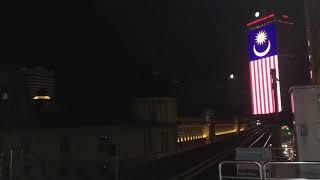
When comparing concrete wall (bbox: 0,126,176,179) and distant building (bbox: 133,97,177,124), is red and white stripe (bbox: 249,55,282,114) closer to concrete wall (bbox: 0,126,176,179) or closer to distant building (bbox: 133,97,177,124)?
distant building (bbox: 133,97,177,124)

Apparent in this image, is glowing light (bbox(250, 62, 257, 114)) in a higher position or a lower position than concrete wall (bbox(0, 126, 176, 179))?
higher

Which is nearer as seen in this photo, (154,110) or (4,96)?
(4,96)

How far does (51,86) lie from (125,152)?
23.3 m

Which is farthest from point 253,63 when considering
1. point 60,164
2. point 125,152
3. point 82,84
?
point 60,164

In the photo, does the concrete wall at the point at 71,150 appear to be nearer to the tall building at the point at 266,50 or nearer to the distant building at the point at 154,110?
the distant building at the point at 154,110

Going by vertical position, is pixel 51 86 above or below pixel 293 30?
below

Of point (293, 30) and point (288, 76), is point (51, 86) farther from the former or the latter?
point (293, 30)

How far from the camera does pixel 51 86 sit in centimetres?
6825

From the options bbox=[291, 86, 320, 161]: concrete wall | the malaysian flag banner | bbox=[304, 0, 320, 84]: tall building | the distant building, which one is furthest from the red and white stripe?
bbox=[291, 86, 320, 161]: concrete wall

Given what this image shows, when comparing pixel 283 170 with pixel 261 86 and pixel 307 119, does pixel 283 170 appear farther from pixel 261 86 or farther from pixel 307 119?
pixel 261 86

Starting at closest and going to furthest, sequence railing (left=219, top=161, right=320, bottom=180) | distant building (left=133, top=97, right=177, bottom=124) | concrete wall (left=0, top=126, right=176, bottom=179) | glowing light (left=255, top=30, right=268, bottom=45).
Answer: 1. railing (left=219, top=161, right=320, bottom=180)
2. concrete wall (left=0, top=126, right=176, bottom=179)
3. distant building (left=133, top=97, right=177, bottom=124)
4. glowing light (left=255, top=30, right=268, bottom=45)

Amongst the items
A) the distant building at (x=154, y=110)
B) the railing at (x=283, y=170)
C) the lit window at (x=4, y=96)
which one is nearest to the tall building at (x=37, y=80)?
the lit window at (x=4, y=96)

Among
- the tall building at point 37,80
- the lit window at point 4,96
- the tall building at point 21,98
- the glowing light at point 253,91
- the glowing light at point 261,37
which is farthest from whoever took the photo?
the glowing light at point 253,91

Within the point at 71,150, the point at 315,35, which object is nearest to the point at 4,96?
the point at 71,150
